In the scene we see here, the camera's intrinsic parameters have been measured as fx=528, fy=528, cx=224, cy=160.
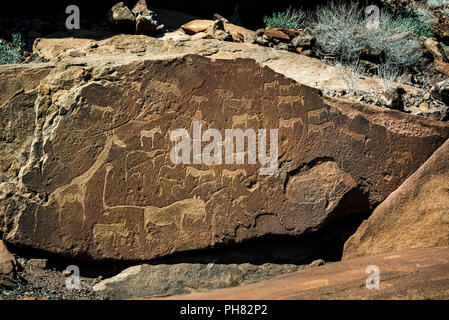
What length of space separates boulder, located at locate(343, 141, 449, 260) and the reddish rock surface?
18.9 inches

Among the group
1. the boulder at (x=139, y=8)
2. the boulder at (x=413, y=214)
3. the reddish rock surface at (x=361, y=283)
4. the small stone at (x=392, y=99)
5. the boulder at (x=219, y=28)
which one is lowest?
the reddish rock surface at (x=361, y=283)

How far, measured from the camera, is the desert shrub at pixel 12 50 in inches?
195

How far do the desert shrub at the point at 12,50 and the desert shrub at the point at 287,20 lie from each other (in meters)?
2.75

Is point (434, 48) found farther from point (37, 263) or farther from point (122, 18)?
point (37, 263)

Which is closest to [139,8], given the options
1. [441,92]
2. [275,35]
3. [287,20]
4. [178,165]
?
[275,35]

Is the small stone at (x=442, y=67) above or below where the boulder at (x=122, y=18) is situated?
below

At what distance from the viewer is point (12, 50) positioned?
201 inches

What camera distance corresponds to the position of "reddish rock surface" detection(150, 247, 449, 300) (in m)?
2.46

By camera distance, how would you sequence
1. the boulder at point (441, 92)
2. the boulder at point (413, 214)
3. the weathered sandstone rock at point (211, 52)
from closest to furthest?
the boulder at point (413, 214) < the boulder at point (441, 92) < the weathered sandstone rock at point (211, 52)

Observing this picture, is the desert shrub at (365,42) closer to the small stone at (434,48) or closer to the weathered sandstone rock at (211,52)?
the small stone at (434,48)

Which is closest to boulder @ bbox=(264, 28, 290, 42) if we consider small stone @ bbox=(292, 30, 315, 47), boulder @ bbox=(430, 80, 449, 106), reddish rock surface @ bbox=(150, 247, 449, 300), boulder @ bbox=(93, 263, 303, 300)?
small stone @ bbox=(292, 30, 315, 47)

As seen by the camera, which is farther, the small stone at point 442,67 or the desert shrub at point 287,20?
the desert shrub at point 287,20

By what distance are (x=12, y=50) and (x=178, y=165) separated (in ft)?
8.99

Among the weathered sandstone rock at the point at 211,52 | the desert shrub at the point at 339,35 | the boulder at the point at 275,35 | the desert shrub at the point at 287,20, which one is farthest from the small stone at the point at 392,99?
the desert shrub at the point at 287,20
